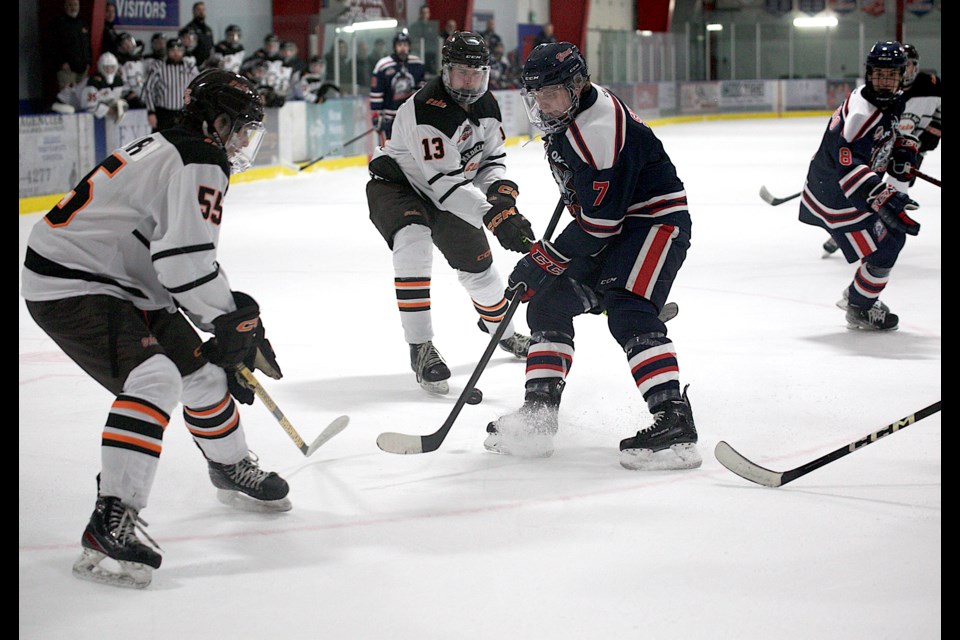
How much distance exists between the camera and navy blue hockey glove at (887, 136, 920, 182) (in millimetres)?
4812

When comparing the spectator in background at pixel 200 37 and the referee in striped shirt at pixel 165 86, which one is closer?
the referee in striped shirt at pixel 165 86

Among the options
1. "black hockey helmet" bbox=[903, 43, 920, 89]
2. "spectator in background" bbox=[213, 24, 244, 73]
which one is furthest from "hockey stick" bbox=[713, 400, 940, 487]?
"spectator in background" bbox=[213, 24, 244, 73]

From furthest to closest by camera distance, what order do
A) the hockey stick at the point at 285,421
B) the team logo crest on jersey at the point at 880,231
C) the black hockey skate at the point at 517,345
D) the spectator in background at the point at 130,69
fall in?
the spectator in background at the point at 130,69 → the team logo crest on jersey at the point at 880,231 → the black hockey skate at the point at 517,345 → the hockey stick at the point at 285,421

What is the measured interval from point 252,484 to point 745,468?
3.76 feet

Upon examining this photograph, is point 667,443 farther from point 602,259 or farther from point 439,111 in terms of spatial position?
point 439,111

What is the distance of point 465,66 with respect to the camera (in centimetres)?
373

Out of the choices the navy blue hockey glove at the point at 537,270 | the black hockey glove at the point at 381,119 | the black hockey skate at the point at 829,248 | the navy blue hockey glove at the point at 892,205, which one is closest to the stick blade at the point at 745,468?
the navy blue hockey glove at the point at 537,270

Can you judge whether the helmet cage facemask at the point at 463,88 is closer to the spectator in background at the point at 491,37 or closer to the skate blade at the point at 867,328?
the skate blade at the point at 867,328

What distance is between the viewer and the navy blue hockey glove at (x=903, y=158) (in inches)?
189

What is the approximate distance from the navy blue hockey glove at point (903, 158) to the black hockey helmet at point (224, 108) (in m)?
3.20

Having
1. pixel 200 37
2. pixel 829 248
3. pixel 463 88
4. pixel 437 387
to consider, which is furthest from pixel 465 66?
pixel 200 37

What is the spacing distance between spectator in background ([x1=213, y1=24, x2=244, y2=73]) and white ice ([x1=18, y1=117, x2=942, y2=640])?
6.85 metres

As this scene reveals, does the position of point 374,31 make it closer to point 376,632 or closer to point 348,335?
point 348,335

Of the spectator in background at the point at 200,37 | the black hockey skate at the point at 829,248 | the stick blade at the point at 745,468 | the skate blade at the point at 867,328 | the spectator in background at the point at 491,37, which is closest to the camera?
the stick blade at the point at 745,468
